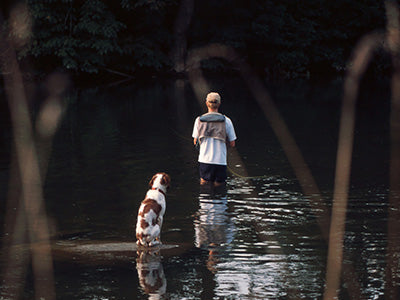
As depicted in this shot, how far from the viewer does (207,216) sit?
8.71m

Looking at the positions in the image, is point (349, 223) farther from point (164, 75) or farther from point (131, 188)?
point (164, 75)

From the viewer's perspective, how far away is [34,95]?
94.6 ft

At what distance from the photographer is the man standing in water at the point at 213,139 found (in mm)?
10008

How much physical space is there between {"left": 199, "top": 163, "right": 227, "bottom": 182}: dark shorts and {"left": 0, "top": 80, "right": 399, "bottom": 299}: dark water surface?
0.28m

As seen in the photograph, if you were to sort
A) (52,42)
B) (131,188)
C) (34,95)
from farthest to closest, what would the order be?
(52,42), (34,95), (131,188)

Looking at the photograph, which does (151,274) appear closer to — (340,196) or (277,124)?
(340,196)

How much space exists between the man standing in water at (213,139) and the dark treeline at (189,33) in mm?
27045

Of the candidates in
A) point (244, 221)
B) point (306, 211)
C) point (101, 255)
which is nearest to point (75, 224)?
point (101, 255)

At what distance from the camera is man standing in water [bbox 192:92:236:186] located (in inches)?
394

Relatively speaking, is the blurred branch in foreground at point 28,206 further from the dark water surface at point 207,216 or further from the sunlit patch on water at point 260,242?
the sunlit patch on water at point 260,242

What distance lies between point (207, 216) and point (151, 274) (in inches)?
96.0

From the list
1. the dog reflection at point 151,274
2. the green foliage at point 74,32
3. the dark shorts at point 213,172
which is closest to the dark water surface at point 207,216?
the dog reflection at point 151,274

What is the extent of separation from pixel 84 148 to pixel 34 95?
588 inches

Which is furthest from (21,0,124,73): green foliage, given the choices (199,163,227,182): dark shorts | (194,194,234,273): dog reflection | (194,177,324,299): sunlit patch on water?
(194,194,234,273): dog reflection
